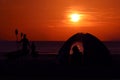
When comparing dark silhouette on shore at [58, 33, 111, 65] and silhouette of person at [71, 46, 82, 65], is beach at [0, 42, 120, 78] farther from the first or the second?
dark silhouette on shore at [58, 33, 111, 65]

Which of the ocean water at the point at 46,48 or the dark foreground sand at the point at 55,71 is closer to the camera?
the dark foreground sand at the point at 55,71

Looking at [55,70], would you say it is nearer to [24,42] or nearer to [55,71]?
[55,71]

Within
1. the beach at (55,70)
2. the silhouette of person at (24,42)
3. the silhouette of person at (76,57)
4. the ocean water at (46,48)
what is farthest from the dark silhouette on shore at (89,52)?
the ocean water at (46,48)

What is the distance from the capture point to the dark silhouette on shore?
25.7 m

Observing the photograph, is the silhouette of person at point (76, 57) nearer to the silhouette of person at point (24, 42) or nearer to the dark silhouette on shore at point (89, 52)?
the dark silhouette on shore at point (89, 52)

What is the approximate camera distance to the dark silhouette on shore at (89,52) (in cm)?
2570

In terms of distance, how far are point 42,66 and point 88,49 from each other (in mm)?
4143

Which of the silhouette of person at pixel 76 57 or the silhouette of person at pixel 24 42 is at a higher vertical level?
the silhouette of person at pixel 24 42

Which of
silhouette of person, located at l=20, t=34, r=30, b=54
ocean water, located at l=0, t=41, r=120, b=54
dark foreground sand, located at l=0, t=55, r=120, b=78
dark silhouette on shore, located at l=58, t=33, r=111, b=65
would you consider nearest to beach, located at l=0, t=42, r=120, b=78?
dark foreground sand, located at l=0, t=55, r=120, b=78

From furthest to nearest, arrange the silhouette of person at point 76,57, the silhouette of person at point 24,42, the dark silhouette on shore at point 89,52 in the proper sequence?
the silhouette of person at point 24,42, the dark silhouette on shore at point 89,52, the silhouette of person at point 76,57

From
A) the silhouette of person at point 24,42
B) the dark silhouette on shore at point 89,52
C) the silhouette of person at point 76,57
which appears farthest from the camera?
the silhouette of person at point 24,42

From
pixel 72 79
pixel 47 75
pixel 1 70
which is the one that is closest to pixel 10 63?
pixel 1 70

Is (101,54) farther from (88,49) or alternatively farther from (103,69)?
(103,69)

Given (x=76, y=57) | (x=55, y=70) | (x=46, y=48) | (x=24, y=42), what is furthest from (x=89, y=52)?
(x=46, y=48)
